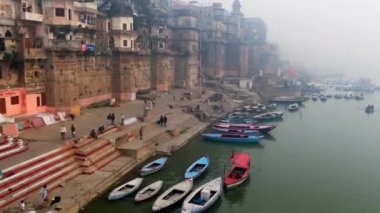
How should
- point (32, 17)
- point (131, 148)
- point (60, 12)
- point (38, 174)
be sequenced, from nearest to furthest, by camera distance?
point (38, 174) → point (131, 148) → point (32, 17) → point (60, 12)

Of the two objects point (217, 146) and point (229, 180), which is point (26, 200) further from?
point (217, 146)

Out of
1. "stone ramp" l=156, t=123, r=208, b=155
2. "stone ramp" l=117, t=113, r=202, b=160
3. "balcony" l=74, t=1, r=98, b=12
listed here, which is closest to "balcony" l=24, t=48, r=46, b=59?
"balcony" l=74, t=1, r=98, b=12

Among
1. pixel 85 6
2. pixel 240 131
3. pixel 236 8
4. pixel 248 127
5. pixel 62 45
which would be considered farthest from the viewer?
pixel 236 8

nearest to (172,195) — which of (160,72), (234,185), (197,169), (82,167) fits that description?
(234,185)

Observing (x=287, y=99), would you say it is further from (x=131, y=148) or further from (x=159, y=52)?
(x=131, y=148)

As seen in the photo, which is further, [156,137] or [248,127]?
[248,127]

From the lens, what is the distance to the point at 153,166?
26.9m

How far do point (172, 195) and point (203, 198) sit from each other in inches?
71.0

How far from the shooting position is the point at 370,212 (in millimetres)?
22016

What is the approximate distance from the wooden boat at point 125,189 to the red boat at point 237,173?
5.32 meters

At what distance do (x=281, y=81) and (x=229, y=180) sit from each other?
57.6 meters

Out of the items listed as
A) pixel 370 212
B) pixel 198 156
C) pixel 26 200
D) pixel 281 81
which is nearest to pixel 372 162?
pixel 370 212

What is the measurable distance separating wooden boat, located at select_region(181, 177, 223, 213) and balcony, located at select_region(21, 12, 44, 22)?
63.5 ft

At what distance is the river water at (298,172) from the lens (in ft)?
73.5
